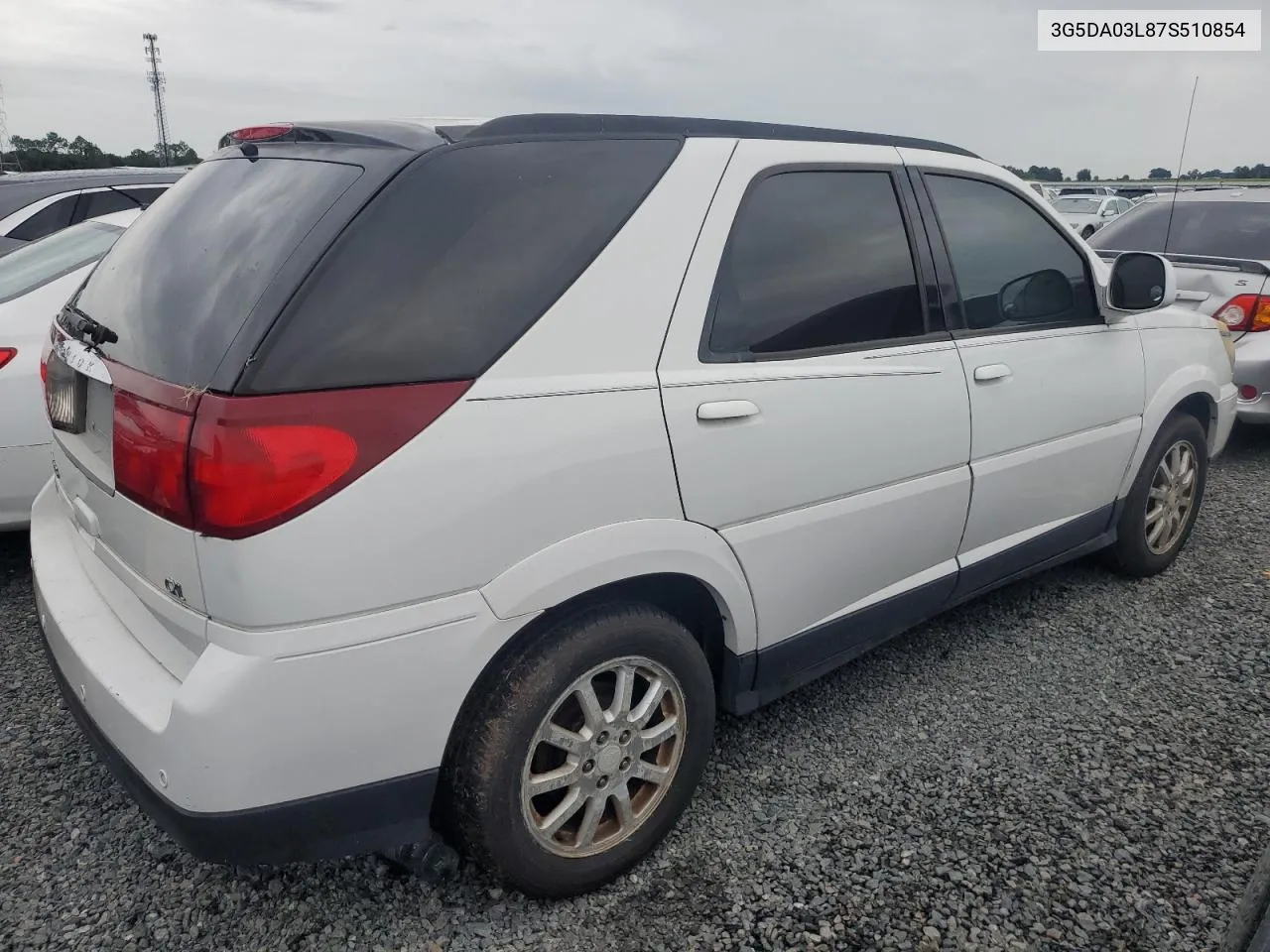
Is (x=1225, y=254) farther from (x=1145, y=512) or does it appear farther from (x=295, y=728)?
(x=295, y=728)

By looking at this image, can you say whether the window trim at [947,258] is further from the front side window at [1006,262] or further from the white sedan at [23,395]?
the white sedan at [23,395]

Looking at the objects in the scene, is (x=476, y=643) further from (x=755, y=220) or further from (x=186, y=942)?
(x=755, y=220)

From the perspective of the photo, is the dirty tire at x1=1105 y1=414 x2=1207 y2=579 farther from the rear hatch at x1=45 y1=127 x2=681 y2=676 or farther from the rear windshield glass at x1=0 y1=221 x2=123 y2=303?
the rear windshield glass at x1=0 y1=221 x2=123 y2=303

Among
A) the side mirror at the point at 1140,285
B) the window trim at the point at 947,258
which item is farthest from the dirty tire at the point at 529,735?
the side mirror at the point at 1140,285

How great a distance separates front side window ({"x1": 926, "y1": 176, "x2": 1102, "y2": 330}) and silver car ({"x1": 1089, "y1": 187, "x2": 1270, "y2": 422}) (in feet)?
8.96

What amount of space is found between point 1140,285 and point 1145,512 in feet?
3.48

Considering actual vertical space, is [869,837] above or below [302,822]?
below

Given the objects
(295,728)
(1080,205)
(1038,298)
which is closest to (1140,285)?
(1038,298)

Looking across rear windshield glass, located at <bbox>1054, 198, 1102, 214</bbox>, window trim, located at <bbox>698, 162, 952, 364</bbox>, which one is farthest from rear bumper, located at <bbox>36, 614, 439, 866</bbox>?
rear windshield glass, located at <bbox>1054, 198, 1102, 214</bbox>

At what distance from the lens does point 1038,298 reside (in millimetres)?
3371

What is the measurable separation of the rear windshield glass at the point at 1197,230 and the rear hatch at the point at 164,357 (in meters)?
6.44

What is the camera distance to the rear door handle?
7.31ft

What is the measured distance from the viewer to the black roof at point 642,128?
2148mm

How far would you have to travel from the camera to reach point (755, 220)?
2463 mm
